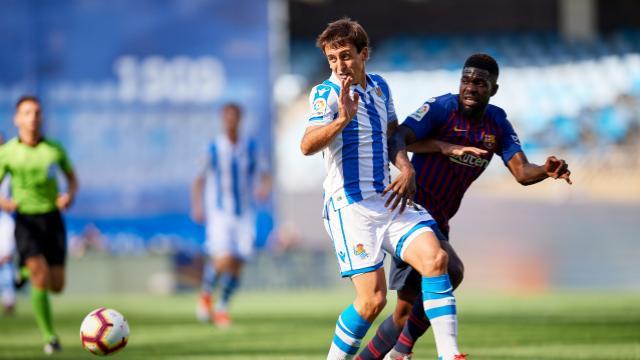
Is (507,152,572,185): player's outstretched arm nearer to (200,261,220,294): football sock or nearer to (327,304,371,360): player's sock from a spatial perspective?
(327,304,371,360): player's sock

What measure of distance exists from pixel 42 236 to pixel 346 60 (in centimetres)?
521

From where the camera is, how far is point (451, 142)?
737 centimetres

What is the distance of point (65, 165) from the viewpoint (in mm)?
10977

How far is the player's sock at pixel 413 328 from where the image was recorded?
24.5ft

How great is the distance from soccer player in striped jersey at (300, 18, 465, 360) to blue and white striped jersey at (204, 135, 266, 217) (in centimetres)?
775

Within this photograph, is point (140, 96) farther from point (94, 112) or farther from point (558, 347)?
point (558, 347)

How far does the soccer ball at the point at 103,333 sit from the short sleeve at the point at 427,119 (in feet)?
8.16

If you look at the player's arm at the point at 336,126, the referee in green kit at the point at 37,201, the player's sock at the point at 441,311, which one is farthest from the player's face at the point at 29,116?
the player's sock at the point at 441,311

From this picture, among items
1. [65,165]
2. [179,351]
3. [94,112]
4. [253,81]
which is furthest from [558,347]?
[94,112]

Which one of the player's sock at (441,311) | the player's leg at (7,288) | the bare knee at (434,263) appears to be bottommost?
the player's leg at (7,288)

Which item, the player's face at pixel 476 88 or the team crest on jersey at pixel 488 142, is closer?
the player's face at pixel 476 88

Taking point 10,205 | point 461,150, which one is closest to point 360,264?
point 461,150

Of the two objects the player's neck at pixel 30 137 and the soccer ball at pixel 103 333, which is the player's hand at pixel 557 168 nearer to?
the soccer ball at pixel 103 333

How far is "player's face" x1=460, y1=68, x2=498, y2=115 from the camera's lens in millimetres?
7184
